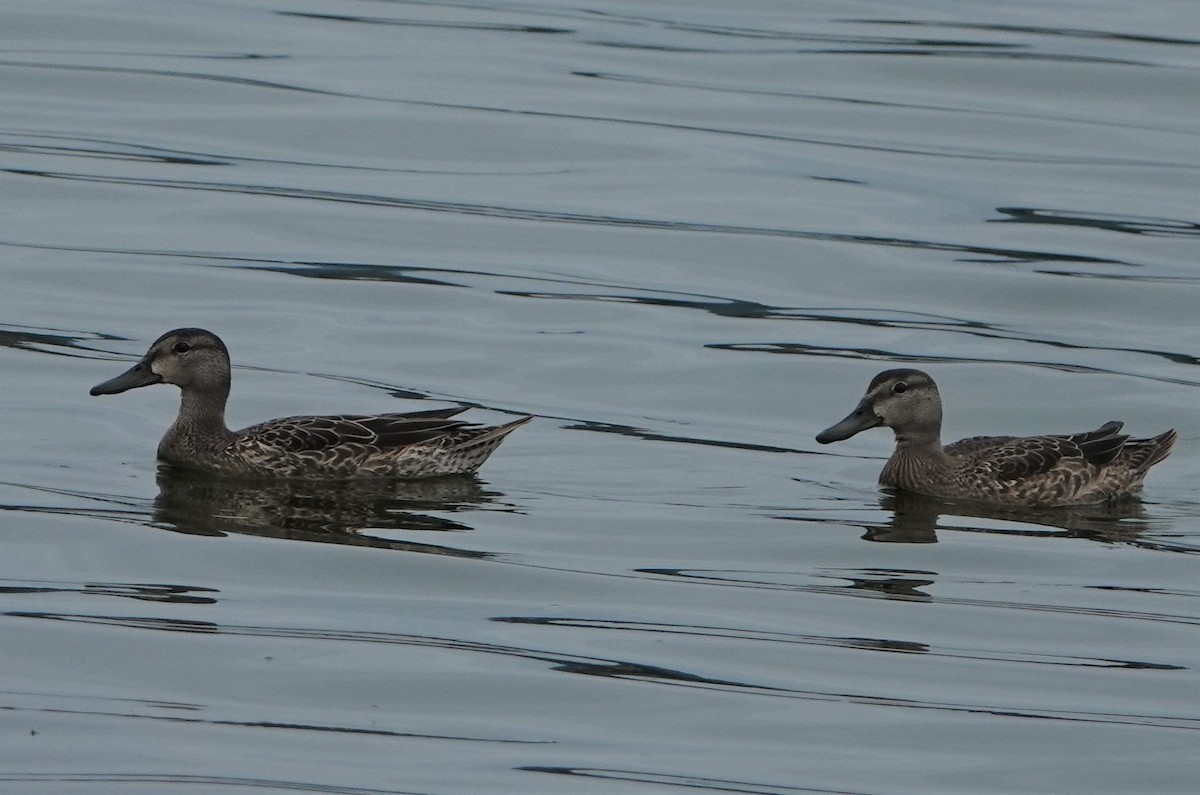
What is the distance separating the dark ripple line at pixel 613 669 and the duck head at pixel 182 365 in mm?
3953

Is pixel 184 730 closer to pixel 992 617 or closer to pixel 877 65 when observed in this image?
pixel 992 617

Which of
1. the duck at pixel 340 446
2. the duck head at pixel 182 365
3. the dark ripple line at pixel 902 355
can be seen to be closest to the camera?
the duck at pixel 340 446

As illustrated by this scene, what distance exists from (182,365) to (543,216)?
7734mm

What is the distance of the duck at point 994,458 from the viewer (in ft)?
43.3

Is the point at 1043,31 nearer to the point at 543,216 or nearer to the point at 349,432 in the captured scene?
the point at 543,216

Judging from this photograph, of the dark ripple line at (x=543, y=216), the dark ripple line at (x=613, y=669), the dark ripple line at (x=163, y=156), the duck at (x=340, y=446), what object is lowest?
the dark ripple line at (x=613, y=669)

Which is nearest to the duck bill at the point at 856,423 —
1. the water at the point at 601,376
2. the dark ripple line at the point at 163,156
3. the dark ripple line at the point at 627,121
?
the water at the point at 601,376

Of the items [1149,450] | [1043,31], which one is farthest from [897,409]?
[1043,31]

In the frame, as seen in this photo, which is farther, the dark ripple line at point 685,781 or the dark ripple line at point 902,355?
the dark ripple line at point 902,355

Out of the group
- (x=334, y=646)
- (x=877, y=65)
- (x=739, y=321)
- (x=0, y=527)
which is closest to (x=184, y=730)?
(x=334, y=646)

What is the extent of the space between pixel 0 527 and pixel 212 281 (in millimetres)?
7009

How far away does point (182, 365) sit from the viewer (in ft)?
45.3

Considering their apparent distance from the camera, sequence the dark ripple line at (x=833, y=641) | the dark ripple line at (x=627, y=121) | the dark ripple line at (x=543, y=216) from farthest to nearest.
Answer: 1. the dark ripple line at (x=627, y=121)
2. the dark ripple line at (x=543, y=216)
3. the dark ripple line at (x=833, y=641)

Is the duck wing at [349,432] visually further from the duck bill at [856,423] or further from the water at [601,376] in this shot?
the duck bill at [856,423]
